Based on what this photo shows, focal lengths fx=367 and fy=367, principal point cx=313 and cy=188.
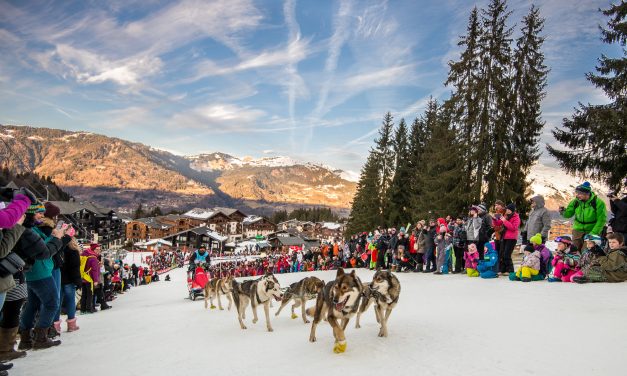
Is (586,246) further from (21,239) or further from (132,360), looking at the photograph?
(21,239)

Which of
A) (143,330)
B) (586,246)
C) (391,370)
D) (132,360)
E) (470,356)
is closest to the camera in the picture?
(391,370)

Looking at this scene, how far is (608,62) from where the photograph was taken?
16.3 meters

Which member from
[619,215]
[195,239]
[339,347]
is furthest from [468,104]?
[195,239]

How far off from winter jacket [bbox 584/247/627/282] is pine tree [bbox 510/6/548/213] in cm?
1639

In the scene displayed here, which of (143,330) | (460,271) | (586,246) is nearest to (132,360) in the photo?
(143,330)

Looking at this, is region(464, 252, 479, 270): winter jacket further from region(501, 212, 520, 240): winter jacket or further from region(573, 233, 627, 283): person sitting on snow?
region(573, 233, 627, 283): person sitting on snow

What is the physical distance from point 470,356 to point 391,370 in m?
0.99

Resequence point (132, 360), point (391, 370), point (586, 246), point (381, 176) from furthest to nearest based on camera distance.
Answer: point (381, 176), point (586, 246), point (132, 360), point (391, 370)

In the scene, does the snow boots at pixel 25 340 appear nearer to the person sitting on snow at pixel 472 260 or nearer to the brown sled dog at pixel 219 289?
the brown sled dog at pixel 219 289

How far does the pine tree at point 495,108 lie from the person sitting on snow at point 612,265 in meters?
15.2

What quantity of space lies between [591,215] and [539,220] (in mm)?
1499

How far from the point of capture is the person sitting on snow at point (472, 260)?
38.1 ft

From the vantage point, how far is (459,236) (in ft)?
40.5

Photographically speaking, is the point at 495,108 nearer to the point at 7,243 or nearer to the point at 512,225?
the point at 512,225
